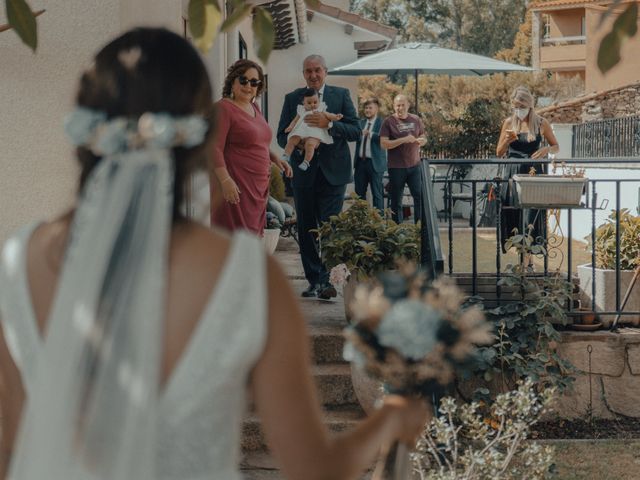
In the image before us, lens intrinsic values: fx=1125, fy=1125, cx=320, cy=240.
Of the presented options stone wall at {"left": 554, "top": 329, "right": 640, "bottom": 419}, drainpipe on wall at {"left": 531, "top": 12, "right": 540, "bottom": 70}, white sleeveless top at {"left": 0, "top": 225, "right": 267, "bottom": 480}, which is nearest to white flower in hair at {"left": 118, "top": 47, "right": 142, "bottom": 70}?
white sleeveless top at {"left": 0, "top": 225, "right": 267, "bottom": 480}

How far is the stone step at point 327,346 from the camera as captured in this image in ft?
22.4

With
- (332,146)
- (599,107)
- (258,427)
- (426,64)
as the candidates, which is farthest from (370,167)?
(599,107)

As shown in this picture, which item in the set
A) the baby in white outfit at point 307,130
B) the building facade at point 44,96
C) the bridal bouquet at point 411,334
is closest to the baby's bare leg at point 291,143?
the baby in white outfit at point 307,130

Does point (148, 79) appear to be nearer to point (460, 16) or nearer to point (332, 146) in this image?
point (332, 146)

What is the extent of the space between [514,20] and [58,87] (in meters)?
53.0

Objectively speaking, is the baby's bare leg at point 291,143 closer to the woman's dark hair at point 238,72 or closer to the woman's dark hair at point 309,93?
the woman's dark hair at point 309,93

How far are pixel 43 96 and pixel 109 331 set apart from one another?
14.0 feet

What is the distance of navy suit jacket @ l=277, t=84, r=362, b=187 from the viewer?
26.0 ft

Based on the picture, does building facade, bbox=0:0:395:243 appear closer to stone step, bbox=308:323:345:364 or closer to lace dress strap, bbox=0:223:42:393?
stone step, bbox=308:323:345:364

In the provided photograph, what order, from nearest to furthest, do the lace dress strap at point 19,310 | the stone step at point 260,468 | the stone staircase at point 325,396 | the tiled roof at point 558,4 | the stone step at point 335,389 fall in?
the lace dress strap at point 19,310 < the stone step at point 260,468 < the stone staircase at point 325,396 < the stone step at point 335,389 < the tiled roof at point 558,4

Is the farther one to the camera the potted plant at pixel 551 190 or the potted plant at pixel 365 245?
the potted plant at pixel 551 190

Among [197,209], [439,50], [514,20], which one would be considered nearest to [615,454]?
[197,209]

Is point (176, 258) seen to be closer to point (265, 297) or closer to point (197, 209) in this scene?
point (265, 297)

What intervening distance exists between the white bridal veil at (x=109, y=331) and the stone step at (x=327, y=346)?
5.00 meters
